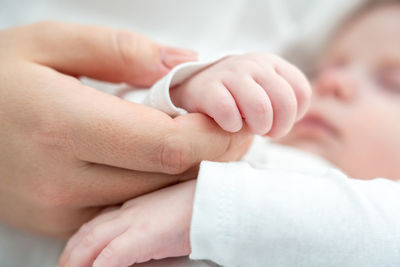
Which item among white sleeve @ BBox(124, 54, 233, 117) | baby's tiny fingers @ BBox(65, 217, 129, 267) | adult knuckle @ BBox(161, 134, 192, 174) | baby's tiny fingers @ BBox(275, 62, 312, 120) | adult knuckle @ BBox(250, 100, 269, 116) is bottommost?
baby's tiny fingers @ BBox(65, 217, 129, 267)

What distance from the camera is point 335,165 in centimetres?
100

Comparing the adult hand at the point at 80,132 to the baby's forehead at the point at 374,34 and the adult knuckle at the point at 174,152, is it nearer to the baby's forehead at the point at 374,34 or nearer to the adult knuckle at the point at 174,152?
the adult knuckle at the point at 174,152

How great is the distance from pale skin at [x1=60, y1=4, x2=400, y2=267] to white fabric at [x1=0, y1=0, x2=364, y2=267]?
0.40ft

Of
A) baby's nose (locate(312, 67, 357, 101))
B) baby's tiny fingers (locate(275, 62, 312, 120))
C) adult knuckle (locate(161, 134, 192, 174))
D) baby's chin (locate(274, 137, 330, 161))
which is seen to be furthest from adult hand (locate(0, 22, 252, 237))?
baby's nose (locate(312, 67, 357, 101))

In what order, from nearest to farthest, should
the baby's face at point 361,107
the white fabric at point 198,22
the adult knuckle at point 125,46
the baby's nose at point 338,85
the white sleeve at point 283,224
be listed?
the white sleeve at point 283,224 < the adult knuckle at point 125,46 < the white fabric at point 198,22 < the baby's face at point 361,107 < the baby's nose at point 338,85

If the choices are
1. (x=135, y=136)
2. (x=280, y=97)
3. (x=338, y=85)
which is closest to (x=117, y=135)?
(x=135, y=136)

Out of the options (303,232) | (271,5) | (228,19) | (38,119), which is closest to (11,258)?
(38,119)

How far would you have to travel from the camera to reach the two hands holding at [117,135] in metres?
0.53

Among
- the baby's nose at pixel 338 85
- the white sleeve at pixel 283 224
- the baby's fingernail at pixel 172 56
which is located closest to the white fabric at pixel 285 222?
the white sleeve at pixel 283 224

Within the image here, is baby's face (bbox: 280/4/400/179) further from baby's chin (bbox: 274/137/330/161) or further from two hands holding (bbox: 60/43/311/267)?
two hands holding (bbox: 60/43/311/267)

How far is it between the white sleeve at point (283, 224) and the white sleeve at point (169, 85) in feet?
0.37

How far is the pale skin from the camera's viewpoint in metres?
0.52

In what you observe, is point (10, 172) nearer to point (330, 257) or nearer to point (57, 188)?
point (57, 188)

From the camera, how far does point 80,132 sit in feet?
1.73
